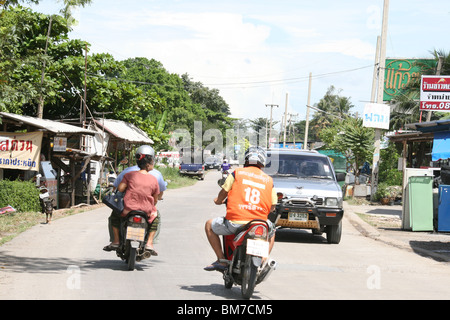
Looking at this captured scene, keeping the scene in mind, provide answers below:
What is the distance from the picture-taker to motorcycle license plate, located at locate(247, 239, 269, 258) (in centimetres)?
675

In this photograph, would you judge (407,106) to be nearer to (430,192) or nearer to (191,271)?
(430,192)

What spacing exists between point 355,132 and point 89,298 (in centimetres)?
2862

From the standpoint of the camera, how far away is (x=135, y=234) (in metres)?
8.60

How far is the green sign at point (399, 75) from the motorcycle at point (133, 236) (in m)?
27.2

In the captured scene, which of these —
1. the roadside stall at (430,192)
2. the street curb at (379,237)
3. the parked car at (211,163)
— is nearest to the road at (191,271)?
the street curb at (379,237)

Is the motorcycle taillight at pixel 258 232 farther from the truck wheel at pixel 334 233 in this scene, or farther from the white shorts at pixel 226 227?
the truck wheel at pixel 334 233

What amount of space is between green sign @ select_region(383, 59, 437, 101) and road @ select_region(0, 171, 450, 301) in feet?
68.0

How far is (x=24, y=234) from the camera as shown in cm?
1403

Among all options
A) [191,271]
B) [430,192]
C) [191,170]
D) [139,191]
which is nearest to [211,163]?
[191,170]

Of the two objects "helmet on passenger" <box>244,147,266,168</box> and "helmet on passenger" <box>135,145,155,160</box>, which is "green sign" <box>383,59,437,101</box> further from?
"helmet on passenger" <box>244,147,266,168</box>

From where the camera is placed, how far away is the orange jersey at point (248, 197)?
7219 mm

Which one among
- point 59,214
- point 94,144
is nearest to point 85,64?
point 94,144
